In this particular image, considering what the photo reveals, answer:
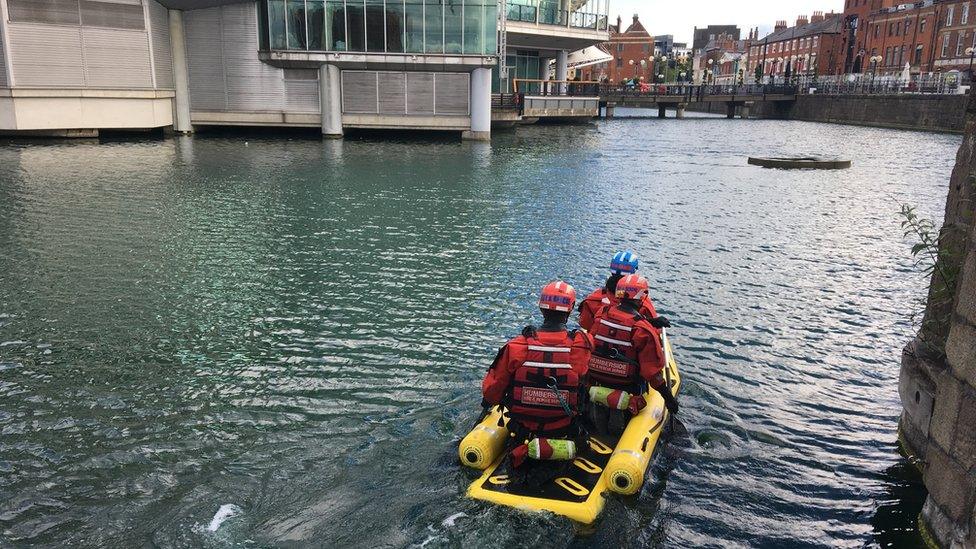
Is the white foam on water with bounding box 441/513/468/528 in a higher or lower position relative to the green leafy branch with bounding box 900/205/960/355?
lower

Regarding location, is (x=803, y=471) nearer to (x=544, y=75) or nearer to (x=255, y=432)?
(x=255, y=432)

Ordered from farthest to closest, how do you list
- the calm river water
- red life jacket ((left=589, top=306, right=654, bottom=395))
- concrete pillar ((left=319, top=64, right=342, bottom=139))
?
concrete pillar ((left=319, top=64, right=342, bottom=139)) < red life jacket ((left=589, top=306, right=654, bottom=395)) < the calm river water

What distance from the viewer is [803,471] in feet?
24.8

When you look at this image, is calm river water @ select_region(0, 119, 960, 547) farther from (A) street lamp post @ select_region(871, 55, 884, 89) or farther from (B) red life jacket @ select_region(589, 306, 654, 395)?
(A) street lamp post @ select_region(871, 55, 884, 89)

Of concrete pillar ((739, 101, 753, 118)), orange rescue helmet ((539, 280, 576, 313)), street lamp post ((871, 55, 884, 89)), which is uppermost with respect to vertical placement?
street lamp post ((871, 55, 884, 89))

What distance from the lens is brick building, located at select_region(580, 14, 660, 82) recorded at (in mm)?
130750

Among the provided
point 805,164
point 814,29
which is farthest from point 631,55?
point 805,164

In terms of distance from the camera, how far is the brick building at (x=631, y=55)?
131 m

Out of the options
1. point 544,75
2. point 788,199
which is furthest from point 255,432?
point 544,75

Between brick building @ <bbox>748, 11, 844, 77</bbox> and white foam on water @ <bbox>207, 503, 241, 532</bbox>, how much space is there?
305 ft

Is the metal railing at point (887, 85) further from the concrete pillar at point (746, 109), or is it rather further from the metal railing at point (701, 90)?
the concrete pillar at point (746, 109)

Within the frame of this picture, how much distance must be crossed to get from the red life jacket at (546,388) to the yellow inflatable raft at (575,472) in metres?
0.49

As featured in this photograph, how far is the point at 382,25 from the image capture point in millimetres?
40938

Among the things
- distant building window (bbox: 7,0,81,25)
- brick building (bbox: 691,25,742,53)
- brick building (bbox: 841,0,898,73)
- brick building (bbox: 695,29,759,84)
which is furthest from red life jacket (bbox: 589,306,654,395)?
brick building (bbox: 691,25,742,53)
